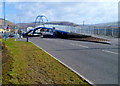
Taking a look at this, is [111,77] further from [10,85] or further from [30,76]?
[10,85]

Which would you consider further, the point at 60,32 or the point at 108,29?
the point at 60,32

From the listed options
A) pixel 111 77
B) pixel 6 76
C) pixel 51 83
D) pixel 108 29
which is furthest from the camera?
pixel 108 29

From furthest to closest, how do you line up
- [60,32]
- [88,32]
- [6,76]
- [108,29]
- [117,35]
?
[60,32]
[88,32]
[108,29]
[117,35]
[6,76]

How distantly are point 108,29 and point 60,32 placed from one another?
58.9 feet

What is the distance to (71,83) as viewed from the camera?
555cm

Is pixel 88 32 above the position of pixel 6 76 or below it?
above

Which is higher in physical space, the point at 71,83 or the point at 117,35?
the point at 117,35

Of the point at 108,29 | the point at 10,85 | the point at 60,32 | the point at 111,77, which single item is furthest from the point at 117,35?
the point at 10,85

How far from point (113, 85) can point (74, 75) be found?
5.04 feet

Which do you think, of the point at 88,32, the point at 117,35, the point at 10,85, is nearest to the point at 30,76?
the point at 10,85

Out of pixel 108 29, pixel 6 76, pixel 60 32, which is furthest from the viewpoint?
pixel 60 32

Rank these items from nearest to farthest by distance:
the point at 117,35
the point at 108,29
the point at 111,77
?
the point at 111,77
the point at 117,35
the point at 108,29

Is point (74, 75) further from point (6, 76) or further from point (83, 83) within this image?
point (6, 76)

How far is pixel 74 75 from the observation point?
659 centimetres
